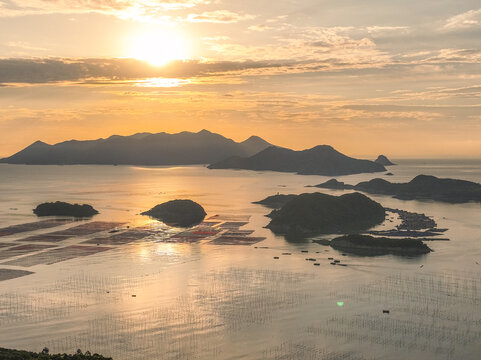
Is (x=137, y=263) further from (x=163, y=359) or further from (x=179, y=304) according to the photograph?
(x=163, y=359)

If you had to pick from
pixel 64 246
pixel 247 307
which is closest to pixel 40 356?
pixel 247 307

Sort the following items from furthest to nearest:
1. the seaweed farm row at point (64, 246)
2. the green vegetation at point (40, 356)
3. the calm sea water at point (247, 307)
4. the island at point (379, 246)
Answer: the island at point (379, 246), the seaweed farm row at point (64, 246), the calm sea water at point (247, 307), the green vegetation at point (40, 356)

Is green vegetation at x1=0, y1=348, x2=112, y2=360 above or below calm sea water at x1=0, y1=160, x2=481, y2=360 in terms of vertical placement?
above

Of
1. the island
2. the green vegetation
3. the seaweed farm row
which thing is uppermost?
the green vegetation

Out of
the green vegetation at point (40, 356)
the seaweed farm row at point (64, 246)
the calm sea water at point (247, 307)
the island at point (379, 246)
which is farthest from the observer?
the island at point (379, 246)

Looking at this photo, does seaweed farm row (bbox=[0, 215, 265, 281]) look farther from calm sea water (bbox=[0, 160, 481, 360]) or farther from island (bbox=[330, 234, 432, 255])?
island (bbox=[330, 234, 432, 255])

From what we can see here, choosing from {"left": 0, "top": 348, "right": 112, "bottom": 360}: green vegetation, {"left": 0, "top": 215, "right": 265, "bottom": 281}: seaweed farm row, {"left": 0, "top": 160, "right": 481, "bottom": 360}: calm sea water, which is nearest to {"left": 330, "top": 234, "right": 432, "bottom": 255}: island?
{"left": 0, "top": 160, "right": 481, "bottom": 360}: calm sea water

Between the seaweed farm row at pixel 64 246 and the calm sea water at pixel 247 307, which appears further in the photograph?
the seaweed farm row at pixel 64 246

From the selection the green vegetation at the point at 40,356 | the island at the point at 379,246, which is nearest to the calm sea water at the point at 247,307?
the island at the point at 379,246

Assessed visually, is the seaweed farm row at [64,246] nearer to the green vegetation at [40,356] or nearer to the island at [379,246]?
the island at [379,246]
